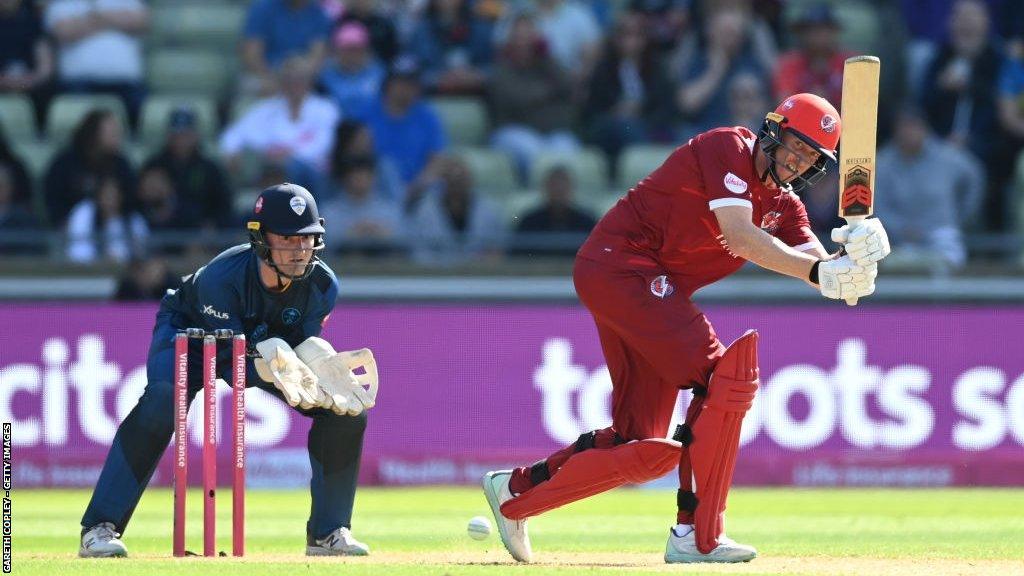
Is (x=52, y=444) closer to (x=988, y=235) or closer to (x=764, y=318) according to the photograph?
(x=764, y=318)

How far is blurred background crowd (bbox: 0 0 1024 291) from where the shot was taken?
12.7 meters

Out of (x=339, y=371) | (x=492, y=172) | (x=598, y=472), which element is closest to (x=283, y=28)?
(x=492, y=172)

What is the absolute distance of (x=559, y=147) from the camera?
45.4 ft

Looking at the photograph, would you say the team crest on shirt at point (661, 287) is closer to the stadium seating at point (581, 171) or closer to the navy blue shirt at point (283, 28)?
the stadium seating at point (581, 171)

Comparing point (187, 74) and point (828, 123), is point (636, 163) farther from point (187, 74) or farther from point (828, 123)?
point (828, 123)

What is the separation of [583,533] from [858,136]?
2727 millimetres

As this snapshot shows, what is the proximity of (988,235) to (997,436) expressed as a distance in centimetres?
227

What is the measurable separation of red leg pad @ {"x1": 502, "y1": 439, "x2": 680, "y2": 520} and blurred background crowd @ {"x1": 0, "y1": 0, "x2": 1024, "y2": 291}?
215 inches

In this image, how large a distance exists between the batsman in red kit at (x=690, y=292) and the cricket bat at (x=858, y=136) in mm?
77

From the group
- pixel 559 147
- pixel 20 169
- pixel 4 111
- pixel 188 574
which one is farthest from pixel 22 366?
pixel 188 574

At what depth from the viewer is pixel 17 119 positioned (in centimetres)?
1401

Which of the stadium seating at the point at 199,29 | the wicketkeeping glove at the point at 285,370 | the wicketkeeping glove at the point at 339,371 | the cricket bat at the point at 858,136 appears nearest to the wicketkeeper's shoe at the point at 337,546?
the wicketkeeping glove at the point at 339,371

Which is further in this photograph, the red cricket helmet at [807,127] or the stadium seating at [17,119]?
the stadium seating at [17,119]

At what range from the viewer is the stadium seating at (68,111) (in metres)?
13.8
